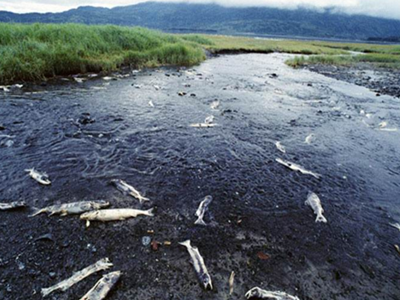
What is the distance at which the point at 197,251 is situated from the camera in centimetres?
501

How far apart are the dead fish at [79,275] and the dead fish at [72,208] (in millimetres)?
1644

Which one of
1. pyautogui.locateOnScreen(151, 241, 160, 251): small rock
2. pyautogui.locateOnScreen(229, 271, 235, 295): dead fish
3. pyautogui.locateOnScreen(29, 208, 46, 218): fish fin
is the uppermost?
pyautogui.locateOnScreen(229, 271, 235, 295): dead fish

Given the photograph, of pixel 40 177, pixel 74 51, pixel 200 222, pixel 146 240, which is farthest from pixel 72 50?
pixel 200 222

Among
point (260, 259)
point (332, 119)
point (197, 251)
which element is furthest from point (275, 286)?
point (332, 119)

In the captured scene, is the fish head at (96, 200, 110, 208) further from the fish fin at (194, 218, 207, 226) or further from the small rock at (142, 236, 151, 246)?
the fish fin at (194, 218, 207, 226)

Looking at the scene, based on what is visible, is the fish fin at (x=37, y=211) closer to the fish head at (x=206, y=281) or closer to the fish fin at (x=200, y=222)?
the fish fin at (x=200, y=222)

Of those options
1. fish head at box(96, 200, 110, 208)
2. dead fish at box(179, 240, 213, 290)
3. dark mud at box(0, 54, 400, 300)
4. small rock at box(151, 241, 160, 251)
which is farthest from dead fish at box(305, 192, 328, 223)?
fish head at box(96, 200, 110, 208)

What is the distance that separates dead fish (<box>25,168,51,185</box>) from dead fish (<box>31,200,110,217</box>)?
1194 millimetres

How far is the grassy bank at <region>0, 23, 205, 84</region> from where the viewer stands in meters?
16.0

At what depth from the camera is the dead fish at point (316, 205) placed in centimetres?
623

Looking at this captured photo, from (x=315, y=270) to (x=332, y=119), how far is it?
433 inches

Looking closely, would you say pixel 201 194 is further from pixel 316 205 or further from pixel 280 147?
pixel 280 147

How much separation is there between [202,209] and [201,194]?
0.75 m

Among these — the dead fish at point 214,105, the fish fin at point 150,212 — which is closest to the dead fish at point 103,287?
the fish fin at point 150,212
